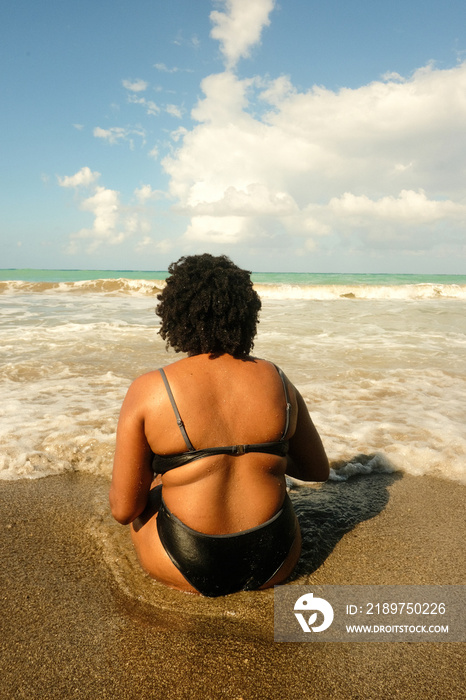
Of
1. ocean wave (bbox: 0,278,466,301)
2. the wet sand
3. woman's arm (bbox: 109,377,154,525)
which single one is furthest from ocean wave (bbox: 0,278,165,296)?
woman's arm (bbox: 109,377,154,525)

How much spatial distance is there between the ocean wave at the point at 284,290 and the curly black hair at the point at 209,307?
1019 inches

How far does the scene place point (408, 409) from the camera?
17.9 ft

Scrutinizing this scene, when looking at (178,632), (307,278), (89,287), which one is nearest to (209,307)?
(178,632)

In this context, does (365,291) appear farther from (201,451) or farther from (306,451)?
(201,451)

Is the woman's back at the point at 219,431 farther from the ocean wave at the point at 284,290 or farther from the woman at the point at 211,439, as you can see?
the ocean wave at the point at 284,290

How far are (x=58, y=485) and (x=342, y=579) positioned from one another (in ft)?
7.30

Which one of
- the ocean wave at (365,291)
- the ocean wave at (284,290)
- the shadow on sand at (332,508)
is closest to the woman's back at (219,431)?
the shadow on sand at (332,508)

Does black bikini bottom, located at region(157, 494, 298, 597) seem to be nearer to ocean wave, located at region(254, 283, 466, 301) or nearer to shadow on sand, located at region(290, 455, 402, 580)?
shadow on sand, located at region(290, 455, 402, 580)

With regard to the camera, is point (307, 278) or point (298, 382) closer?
point (298, 382)

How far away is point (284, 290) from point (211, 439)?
29.2 m

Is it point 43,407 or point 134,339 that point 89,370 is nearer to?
point 43,407

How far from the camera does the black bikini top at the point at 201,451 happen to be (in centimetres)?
186

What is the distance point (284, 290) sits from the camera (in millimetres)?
30531

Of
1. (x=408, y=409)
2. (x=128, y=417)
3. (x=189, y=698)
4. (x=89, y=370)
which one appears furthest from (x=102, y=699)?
(x=89, y=370)
